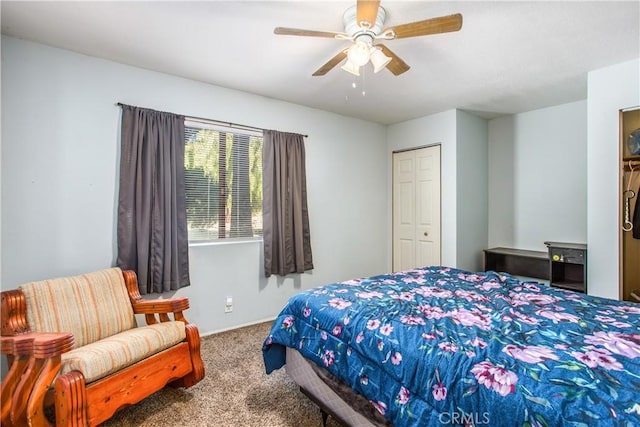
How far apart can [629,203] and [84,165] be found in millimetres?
4673

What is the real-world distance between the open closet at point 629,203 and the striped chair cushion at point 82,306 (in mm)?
4124

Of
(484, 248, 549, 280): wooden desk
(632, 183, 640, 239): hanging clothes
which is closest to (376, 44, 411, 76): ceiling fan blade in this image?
(632, 183, 640, 239): hanging clothes

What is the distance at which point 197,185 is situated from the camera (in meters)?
3.12

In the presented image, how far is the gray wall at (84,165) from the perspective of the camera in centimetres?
228

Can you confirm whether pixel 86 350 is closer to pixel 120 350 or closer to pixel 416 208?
pixel 120 350

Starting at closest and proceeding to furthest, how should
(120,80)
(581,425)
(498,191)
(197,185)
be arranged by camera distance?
1. (581,425)
2. (120,80)
3. (197,185)
4. (498,191)

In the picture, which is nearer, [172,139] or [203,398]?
[203,398]

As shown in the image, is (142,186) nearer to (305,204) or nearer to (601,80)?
(305,204)

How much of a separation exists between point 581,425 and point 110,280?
2756mm

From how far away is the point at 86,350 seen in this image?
5.89 ft

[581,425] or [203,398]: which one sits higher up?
[581,425]

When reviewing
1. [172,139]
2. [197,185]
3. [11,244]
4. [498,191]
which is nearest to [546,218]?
[498,191]

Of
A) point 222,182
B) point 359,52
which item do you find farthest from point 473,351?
point 222,182

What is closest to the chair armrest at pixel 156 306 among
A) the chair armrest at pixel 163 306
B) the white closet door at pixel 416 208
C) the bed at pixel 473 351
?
the chair armrest at pixel 163 306
